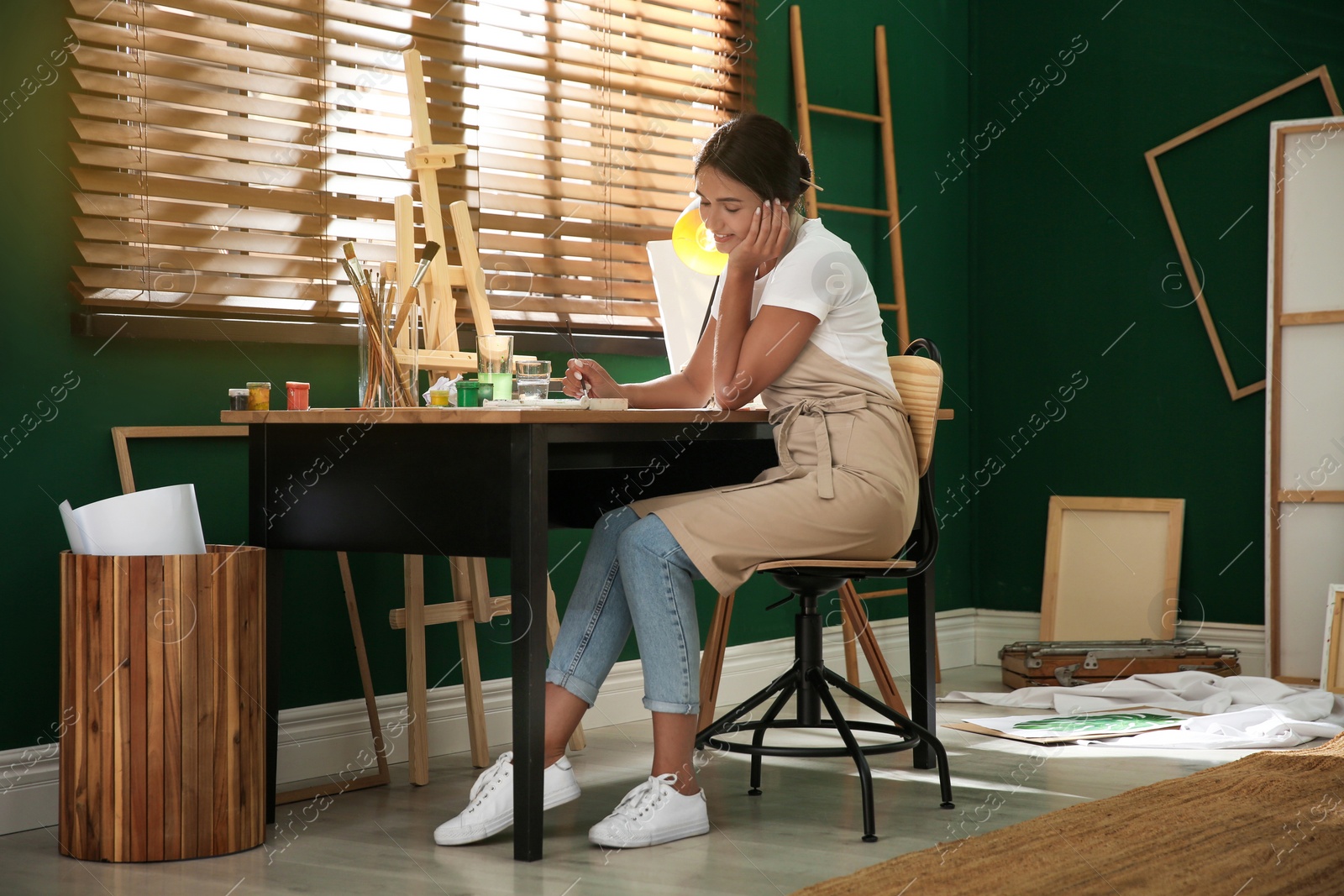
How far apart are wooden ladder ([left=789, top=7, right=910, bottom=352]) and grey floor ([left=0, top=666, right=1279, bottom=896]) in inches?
67.9

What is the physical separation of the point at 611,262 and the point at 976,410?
180cm

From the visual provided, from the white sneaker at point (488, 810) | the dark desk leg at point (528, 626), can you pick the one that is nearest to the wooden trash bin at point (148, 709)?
the white sneaker at point (488, 810)

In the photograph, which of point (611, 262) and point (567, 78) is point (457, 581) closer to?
point (611, 262)

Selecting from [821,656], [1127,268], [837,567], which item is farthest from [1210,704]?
[837,567]

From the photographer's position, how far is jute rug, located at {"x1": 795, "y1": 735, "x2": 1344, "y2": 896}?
216 centimetres

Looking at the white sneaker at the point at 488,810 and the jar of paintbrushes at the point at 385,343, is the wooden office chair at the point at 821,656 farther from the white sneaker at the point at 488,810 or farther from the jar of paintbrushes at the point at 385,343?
the jar of paintbrushes at the point at 385,343

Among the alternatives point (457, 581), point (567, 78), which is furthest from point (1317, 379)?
point (457, 581)

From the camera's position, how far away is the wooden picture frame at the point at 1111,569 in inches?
185

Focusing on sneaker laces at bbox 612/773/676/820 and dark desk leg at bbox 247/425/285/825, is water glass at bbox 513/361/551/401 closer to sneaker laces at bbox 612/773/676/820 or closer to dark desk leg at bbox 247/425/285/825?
dark desk leg at bbox 247/425/285/825

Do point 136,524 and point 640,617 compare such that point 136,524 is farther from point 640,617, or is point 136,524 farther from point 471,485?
point 640,617

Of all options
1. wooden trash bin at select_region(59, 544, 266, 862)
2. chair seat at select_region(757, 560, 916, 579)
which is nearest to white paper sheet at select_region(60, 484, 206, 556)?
Result: wooden trash bin at select_region(59, 544, 266, 862)

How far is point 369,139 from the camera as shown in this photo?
3312 mm

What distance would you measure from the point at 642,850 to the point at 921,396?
1.02 meters

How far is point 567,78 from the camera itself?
150 inches
